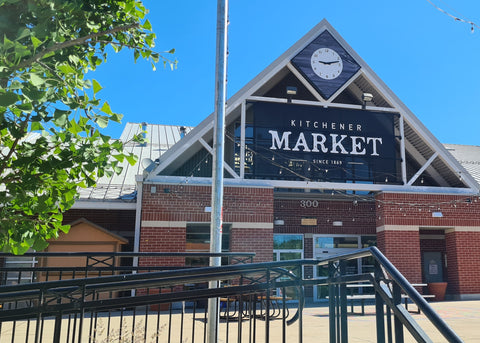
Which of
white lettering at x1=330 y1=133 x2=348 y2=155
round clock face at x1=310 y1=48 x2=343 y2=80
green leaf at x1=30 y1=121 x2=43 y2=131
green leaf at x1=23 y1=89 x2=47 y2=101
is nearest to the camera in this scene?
green leaf at x1=23 y1=89 x2=47 y2=101

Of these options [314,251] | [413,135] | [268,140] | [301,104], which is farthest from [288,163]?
[413,135]

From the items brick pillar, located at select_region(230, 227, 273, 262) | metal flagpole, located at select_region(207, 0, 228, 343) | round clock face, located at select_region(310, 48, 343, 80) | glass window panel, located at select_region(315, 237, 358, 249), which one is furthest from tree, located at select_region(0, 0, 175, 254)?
glass window panel, located at select_region(315, 237, 358, 249)

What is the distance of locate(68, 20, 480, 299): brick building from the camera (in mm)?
14648

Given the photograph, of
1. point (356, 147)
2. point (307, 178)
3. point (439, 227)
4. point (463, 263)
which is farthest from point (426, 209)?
point (307, 178)

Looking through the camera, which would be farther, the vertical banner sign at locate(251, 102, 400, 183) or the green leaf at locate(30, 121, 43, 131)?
the vertical banner sign at locate(251, 102, 400, 183)

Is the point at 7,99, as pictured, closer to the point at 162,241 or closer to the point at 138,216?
the point at 138,216

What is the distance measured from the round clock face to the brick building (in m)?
0.04

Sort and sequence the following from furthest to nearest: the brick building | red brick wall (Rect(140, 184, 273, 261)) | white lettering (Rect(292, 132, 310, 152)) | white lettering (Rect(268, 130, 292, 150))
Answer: white lettering (Rect(292, 132, 310, 152)) < white lettering (Rect(268, 130, 292, 150)) < the brick building < red brick wall (Rect(140, 184, 273, 261))

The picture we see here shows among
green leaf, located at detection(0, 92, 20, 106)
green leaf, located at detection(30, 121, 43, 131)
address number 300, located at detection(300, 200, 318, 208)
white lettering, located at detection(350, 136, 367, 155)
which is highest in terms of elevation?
white lettering, located at detection(350, 136, 367, 155)

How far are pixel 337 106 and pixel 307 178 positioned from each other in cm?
288

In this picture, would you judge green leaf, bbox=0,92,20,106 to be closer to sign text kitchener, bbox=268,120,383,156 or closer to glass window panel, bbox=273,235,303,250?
sign text kitchener, bbox=268,120,383,156

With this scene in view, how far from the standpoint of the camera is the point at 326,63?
1627cm

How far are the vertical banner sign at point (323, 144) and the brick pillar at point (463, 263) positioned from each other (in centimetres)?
314

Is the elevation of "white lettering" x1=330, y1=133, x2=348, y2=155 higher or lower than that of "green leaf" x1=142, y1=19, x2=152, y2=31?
higher
